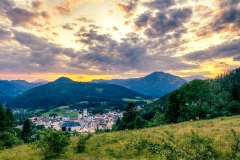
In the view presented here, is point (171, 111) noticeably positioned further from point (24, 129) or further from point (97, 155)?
point (24, 129)

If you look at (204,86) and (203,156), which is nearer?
(203,156)

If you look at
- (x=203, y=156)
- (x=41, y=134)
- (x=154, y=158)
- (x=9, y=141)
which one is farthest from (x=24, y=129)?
(x=203, y=156)

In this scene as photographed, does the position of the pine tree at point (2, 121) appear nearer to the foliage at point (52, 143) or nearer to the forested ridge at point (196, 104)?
the foliage at point (52, 143)

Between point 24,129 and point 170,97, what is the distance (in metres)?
49.6

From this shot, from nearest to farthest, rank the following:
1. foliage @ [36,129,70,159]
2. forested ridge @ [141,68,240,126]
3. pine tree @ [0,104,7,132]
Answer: foliage @ [36,129,70,159]
forested ridge @ [141,68,240,126]
pine tree @ [0,104,7,132]

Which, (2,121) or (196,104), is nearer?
(196,104)

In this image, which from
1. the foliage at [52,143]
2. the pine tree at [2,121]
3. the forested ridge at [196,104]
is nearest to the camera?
the foliage at [52,143]

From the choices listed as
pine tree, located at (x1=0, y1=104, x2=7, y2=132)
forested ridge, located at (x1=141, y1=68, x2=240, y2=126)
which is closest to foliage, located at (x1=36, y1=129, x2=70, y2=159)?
forested ridge, located at (x1=141, y1=68, x2=240, y2=126)

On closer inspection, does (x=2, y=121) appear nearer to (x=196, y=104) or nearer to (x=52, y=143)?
(x=52, y=143)

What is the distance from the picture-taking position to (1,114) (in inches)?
2100

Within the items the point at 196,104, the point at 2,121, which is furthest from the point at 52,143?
the point at 2,121

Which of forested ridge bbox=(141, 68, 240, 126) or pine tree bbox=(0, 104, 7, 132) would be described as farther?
pine tree bbox=(0, 104, 7, 132)

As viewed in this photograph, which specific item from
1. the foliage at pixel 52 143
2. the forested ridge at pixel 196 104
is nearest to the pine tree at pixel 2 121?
the foliage at pixel 52 143

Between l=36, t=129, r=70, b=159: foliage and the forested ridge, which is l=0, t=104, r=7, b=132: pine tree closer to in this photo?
l=36, t=129, r=70, b=159: foliage
